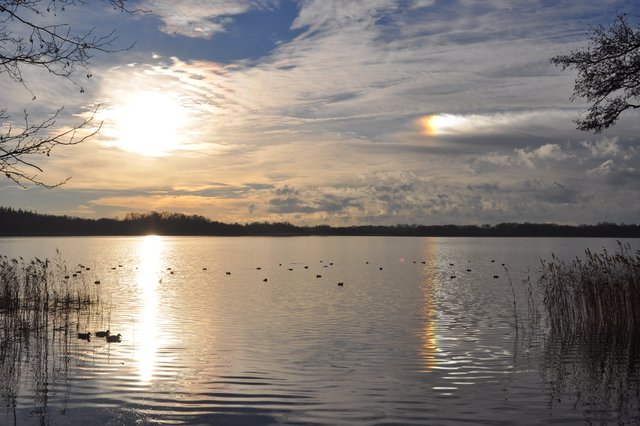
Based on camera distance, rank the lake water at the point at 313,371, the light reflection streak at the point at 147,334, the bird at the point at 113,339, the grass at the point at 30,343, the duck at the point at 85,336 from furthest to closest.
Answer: the duck at the point at 85,336 → the bird at the point at 113,339 → the light reflection streak at the point at 147,334 → the grass at the point at 30,343 → the lake water at the point at 313,371

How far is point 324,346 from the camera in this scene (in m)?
19.4

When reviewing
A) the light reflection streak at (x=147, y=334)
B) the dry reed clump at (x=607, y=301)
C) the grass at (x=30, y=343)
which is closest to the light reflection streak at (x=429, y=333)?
the dry reed clump at (x=607, y=301)

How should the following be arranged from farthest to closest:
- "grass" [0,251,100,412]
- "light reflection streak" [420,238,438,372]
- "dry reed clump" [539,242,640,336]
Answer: "dry reed clump" [539,242,640,336] < "light reflection streak" [420,238,438,372] < "grass" [0,251,100,412]

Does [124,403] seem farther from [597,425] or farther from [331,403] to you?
[597,425]

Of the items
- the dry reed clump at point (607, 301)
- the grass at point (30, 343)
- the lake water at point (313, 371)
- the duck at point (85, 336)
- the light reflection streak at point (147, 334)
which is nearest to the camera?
the lake water at point (313, 371)

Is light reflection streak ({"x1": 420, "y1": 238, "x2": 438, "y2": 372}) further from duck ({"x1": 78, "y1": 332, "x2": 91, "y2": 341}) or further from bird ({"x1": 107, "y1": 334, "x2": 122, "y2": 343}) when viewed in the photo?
duck ({"x1": 78, "y1": 332, "x2": 91, "y2": 341})

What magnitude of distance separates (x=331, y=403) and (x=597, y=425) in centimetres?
487

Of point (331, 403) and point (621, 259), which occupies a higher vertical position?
point (621, 259)

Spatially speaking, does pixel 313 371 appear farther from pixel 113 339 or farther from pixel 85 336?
pixel 85 336

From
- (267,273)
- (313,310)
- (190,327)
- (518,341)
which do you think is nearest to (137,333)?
(190,327)

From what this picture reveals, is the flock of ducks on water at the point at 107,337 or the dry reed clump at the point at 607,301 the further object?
the dry reed clump at the point at 607,301

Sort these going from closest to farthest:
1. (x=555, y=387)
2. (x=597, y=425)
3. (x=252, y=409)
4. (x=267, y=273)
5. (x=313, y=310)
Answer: (x=597, y=425) < (x=252, y=409) < (x=555, y=387) < (x=313, y=310) < (x=267, y=273)

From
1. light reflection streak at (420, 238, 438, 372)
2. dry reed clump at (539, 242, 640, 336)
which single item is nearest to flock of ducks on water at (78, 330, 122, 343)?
light reflection streak at (420, 238, 438, 372)

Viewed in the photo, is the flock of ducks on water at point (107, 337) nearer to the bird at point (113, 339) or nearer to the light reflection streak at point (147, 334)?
the bird at point (113, 339)
